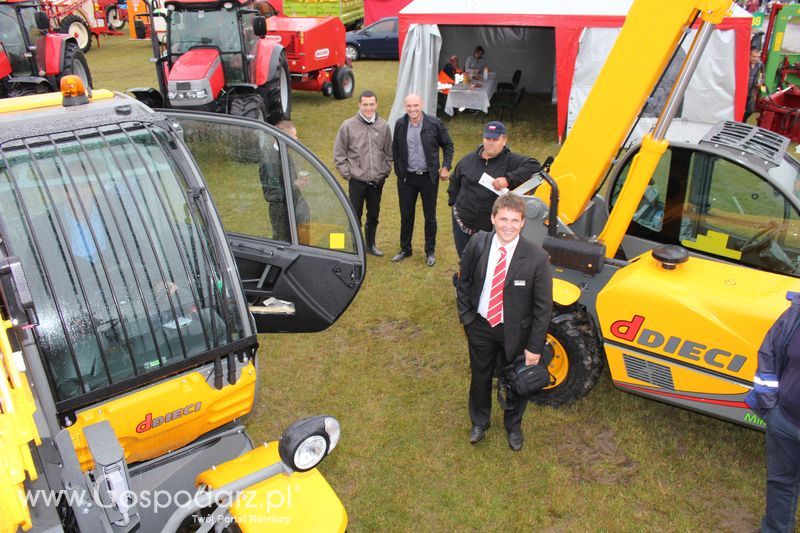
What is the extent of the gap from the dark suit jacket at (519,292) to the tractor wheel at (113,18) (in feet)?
81.5

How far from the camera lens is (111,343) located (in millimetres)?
3213

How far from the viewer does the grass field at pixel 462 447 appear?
4.02 m

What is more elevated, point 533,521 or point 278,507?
point 278,507

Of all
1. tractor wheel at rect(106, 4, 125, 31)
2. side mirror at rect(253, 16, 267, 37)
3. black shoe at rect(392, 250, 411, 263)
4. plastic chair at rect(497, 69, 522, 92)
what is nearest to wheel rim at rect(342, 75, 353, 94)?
plastic chair at rect(497, 69, 522, 92)

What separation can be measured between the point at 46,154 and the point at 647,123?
9021 millimetres

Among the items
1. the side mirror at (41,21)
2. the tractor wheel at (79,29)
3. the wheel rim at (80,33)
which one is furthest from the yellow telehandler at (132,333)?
the wheel rim at (80,33)

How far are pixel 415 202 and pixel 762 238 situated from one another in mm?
3373

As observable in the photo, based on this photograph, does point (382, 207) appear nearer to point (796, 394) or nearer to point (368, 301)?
point (368, 301)

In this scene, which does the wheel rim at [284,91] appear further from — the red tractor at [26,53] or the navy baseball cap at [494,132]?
the navy baseball cap at [494,132]

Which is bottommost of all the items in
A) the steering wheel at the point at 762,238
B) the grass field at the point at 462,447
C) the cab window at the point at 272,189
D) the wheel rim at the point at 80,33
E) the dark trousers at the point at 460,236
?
the grass field at the point at 462,447

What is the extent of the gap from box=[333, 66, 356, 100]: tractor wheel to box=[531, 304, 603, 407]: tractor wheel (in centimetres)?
1095

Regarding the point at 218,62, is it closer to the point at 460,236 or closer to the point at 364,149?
the point at 364,149

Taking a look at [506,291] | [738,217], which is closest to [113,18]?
[506,291]

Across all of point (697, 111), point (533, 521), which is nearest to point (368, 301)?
point (533, 521)
